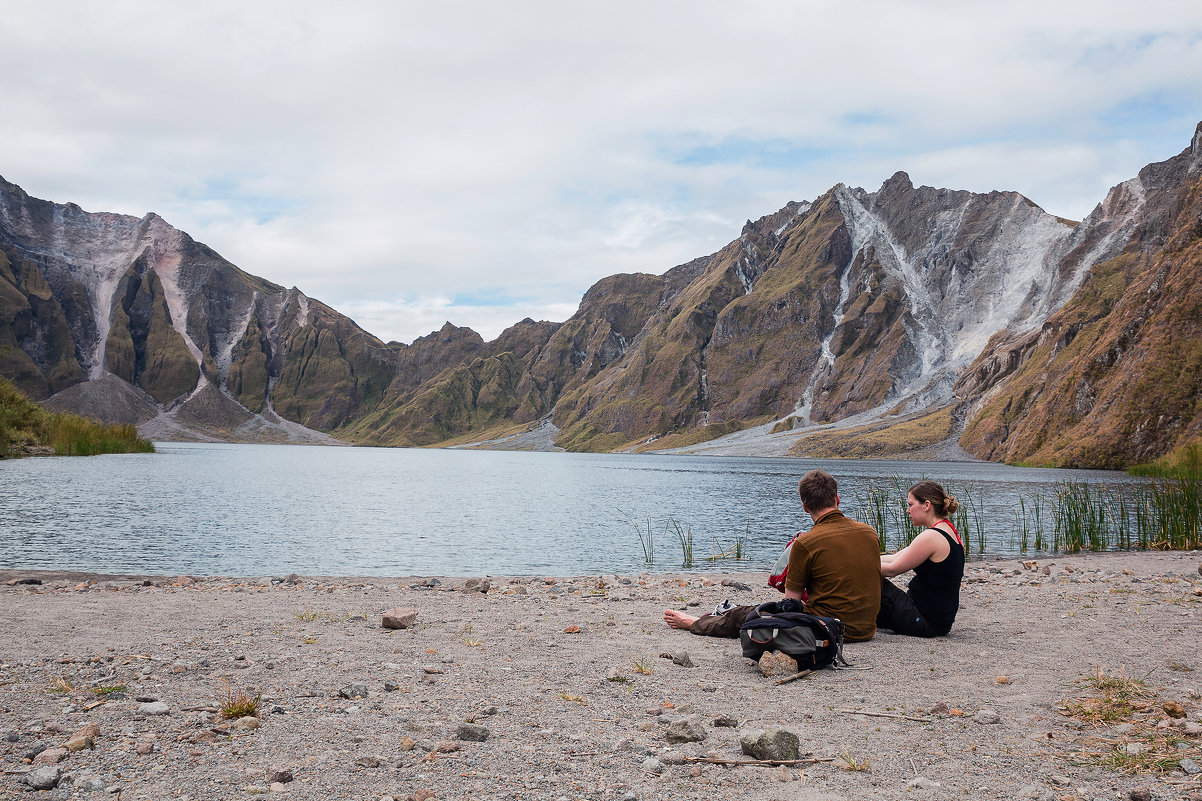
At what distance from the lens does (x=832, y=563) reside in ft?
35.7

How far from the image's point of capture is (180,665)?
9.84 m

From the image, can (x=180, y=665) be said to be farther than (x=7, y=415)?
No

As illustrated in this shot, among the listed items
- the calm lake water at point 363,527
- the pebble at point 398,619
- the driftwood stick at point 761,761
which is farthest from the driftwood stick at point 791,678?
the calm lake water at point 363,527

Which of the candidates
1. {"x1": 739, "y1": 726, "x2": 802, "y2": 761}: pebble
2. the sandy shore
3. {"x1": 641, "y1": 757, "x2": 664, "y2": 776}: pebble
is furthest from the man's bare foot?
{"x1": 641, "y1": 757, "x2": 664, "y2": 776}: pebble

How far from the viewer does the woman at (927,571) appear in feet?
38.3

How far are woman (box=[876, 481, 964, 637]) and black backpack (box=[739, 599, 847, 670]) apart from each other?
198 cm

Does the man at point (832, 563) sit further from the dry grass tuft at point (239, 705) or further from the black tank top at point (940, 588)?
the dry grass tuft at point (239, 705)

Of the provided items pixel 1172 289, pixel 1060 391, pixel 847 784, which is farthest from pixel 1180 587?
pixel 1060 391

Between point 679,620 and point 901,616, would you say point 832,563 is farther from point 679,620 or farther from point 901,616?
point 679,620

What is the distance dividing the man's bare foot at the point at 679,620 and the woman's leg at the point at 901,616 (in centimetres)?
327

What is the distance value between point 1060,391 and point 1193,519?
146 metres

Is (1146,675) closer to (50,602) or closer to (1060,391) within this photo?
(50,602)

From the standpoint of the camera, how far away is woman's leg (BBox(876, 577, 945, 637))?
40.8ft

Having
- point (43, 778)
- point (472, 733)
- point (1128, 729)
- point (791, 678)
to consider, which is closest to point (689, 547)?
point (791, 678)
